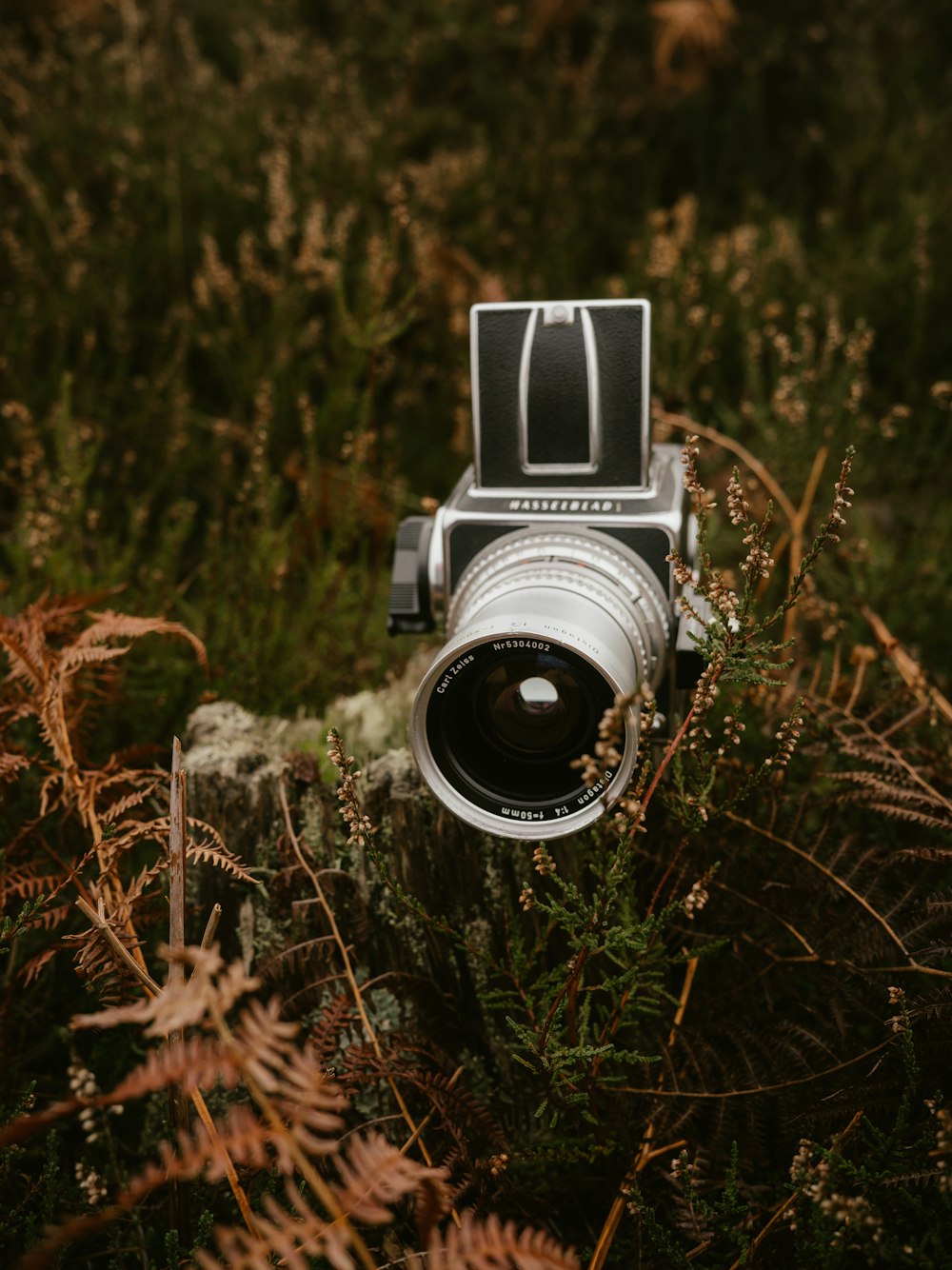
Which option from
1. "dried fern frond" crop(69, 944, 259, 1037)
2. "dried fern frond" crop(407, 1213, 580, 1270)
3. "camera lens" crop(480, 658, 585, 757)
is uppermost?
"dried fern frond" crop(69, 944, 259, 1037)

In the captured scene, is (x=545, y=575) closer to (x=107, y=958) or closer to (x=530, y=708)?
(x=530, y=708)

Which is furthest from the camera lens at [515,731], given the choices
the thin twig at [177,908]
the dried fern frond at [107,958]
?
the dried fern frond at [107,958]

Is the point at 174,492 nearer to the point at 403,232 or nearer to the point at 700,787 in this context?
the point at 403,232

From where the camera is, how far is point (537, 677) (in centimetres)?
154

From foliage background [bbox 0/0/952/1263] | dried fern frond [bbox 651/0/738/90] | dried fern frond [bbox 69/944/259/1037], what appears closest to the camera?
dried fern frond [bbox 69/944/259/1037]

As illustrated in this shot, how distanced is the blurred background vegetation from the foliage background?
2cm

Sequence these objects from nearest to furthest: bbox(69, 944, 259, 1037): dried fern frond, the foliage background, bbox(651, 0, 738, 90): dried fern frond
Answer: bbox(69, 944, 259, 1037): dried fern frond, the foliage background, bbox(651, 0, 738, 90): dried fern frond

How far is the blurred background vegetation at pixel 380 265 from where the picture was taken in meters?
2.43


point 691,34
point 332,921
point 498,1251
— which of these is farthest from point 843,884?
point 691,34

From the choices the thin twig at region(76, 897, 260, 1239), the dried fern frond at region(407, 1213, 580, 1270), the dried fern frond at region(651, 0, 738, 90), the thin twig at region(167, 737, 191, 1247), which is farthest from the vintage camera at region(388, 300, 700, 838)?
the dried fern frond at region(651, 0, 738, 90)

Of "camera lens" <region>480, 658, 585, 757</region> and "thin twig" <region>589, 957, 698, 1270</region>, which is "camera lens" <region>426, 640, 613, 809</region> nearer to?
"camera lens" <region>480, 658, 585, 757</region>

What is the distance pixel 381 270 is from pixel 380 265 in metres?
0.09

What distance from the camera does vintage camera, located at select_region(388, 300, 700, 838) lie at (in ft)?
4.69

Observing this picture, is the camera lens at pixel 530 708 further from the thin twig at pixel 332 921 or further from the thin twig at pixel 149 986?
the thin twig at pixel 149 986
